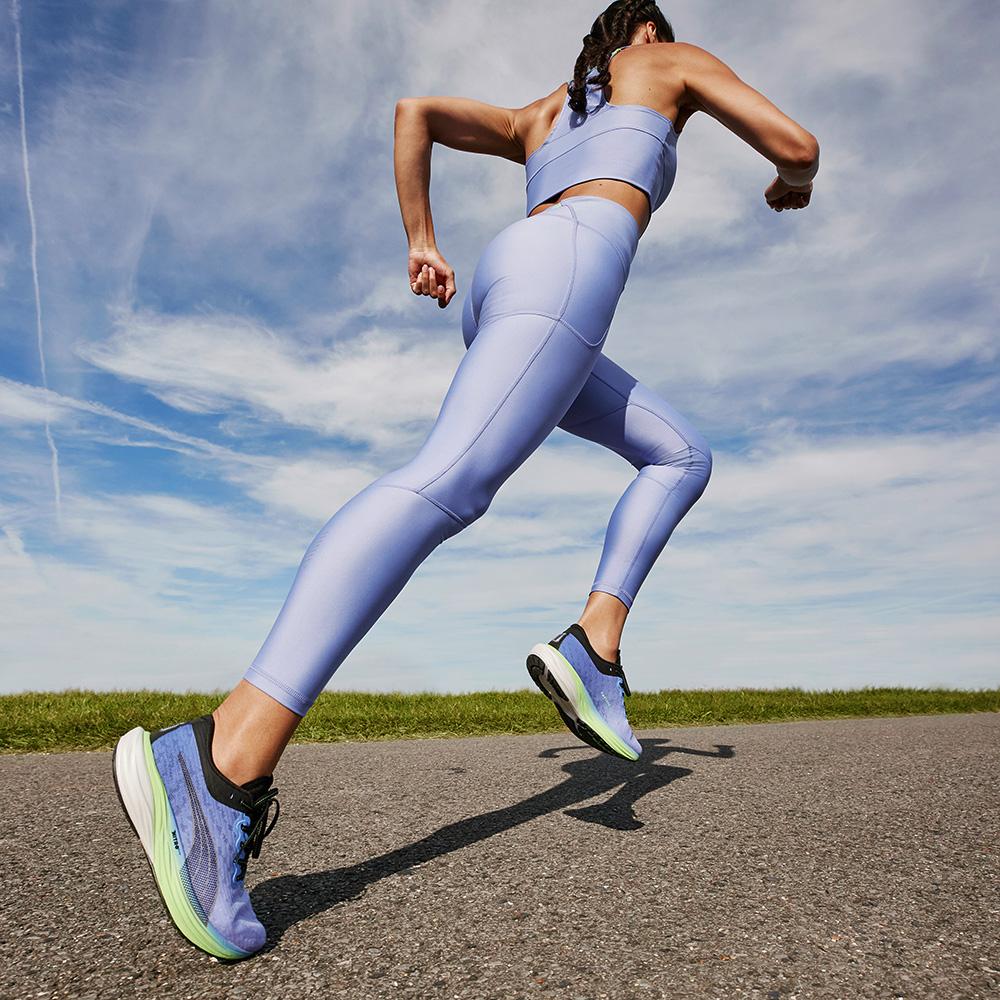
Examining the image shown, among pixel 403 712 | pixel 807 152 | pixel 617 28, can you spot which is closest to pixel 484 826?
pixel 807 152

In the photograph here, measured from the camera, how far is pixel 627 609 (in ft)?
8.62

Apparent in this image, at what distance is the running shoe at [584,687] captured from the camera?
2.28 m

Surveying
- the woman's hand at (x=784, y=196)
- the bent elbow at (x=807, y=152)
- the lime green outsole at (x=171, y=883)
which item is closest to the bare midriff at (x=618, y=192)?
the bent elbow at (x=807, y=152)

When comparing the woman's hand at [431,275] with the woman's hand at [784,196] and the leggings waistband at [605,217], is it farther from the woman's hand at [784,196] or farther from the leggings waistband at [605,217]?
the woman's hand at [784,196]

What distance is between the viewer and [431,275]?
7.67 ft

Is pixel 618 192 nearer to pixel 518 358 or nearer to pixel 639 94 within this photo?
pixel 639 94

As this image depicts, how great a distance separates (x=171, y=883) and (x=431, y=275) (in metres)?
1.68

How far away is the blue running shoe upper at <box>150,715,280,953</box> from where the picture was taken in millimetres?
1514

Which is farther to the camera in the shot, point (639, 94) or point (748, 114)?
point (639, 94)

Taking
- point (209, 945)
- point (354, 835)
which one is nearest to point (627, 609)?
point (354, 835)

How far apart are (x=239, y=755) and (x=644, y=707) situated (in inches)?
231

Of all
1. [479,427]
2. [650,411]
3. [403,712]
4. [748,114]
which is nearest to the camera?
[479,427]

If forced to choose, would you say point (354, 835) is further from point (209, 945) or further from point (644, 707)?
point (644, 707)

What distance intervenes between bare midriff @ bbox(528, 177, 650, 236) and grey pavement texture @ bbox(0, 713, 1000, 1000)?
1758 mm
